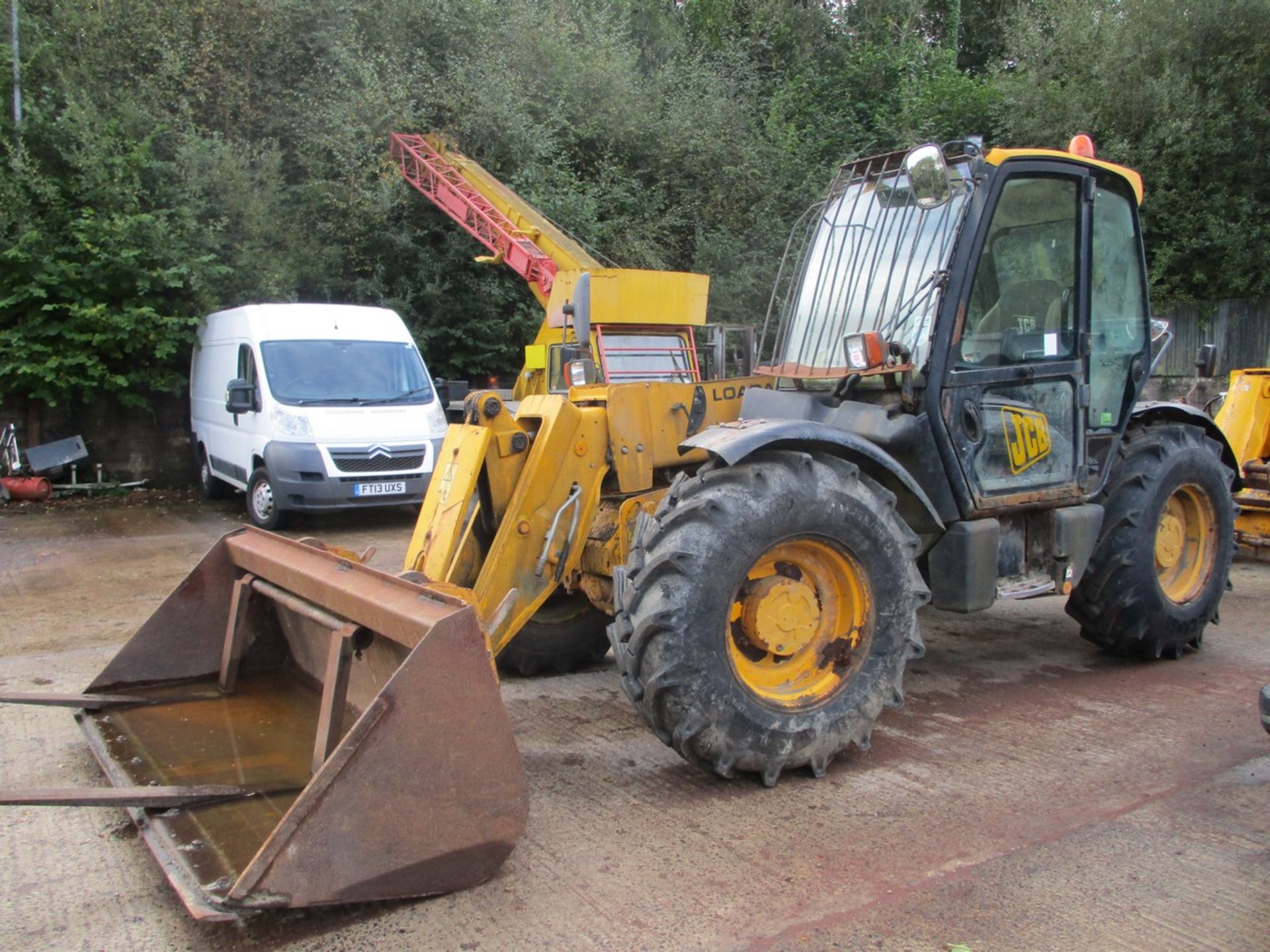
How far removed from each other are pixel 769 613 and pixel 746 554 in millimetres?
315

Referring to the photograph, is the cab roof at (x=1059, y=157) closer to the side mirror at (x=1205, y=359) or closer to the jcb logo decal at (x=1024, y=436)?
the jcb logo decal at (x=1024, y=436)

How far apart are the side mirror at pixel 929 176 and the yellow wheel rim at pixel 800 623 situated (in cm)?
174

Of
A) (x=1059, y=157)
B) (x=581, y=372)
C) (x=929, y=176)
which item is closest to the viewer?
(x=929, y=176)

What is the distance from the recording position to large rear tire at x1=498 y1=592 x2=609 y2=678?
16.8 feet

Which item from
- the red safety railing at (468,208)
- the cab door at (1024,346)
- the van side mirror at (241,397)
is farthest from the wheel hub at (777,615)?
the red safety railing at (468,208)

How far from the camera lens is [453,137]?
16734 millimetres

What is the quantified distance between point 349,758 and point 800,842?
1.55m

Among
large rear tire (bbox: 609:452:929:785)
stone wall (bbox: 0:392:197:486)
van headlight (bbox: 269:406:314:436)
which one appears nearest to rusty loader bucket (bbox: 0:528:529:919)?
large rear tire (bbox: 609:452:929:785)

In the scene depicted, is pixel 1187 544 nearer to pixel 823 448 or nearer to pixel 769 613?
pixel 823 448

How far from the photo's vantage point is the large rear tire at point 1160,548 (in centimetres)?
530

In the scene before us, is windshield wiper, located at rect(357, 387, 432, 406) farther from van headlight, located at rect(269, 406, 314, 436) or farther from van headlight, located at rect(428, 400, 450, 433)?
van headlight, located at rect(269, 406, 314, 436)

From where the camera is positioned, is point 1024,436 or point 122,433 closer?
point 1024,436

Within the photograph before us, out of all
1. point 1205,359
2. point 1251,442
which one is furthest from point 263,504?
point 1251,442

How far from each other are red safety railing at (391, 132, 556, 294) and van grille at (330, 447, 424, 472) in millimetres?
3536
